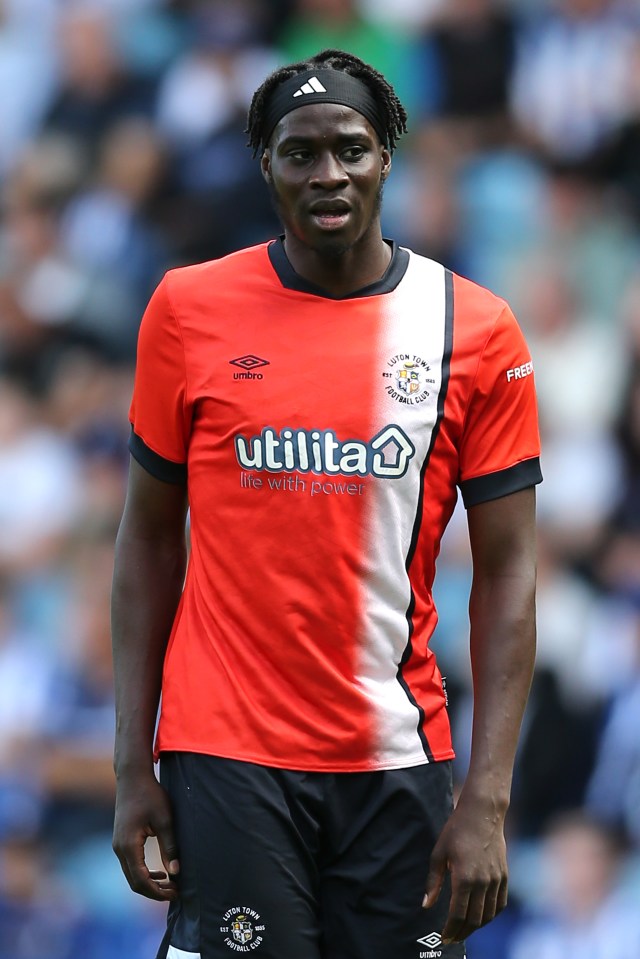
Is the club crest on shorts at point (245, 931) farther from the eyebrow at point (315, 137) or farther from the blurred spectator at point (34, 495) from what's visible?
the blurred spectator at point (34, 495)

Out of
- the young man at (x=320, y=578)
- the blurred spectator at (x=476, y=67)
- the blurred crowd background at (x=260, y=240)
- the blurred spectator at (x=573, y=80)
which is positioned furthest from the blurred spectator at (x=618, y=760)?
the young man at (x=320, y=578)

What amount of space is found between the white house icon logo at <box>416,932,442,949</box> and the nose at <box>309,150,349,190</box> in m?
1.52

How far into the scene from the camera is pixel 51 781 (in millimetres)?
6320

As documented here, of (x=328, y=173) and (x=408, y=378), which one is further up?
(x=328, y=173)

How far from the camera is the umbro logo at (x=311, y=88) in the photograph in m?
3.24

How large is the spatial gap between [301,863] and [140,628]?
59cm

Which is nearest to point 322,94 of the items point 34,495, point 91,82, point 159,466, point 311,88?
point 311,88

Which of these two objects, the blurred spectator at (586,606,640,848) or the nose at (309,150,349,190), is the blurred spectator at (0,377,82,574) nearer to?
the blurred spectator at (586,606,640,848)

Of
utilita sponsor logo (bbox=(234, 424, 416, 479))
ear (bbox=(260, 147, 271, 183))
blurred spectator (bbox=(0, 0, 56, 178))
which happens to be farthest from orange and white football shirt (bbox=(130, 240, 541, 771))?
blurred spectator (bbox=(0, 0, 56, 178))

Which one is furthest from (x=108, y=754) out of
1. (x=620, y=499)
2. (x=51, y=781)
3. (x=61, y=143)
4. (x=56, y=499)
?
(x=61, y=143)

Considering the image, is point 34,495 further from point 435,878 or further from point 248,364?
point 435,878

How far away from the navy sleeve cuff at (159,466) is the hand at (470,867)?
89cm

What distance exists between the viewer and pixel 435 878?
3.10 metres

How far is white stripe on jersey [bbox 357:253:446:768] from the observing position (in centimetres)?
315
